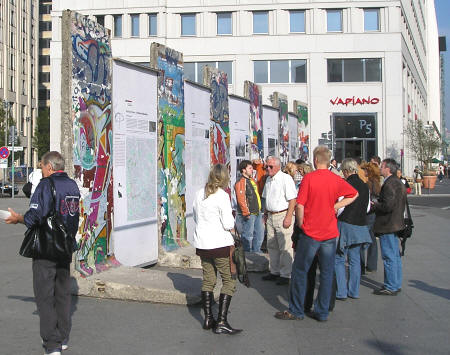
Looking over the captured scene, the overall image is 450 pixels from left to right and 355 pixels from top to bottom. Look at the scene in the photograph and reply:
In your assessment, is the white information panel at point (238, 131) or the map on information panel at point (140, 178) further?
the white information panel at point (238, 131)

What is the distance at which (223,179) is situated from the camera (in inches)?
250

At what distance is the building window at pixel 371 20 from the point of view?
4531 centimetres

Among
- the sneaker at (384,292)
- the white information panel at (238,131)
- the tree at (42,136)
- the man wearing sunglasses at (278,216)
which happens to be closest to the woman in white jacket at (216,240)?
the man wearing sunglasses at (278,216)

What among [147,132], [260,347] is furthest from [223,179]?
[147,132]

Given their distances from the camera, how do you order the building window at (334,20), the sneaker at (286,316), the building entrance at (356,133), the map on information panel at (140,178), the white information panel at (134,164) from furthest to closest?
the building window at (334,20)
the building entrance at (356,133)
the map on information panel at (140,178)
the white information panel at (134,164)
the sneaker at (286,316)

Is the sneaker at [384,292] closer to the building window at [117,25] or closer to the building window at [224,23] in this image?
the building window at [224,23]

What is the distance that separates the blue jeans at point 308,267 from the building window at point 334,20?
135ft

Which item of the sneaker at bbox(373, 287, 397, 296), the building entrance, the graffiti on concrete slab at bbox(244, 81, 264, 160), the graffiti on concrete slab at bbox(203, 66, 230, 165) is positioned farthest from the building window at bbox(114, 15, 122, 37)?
the sneaker at bbox(373, 287, 397, 296)

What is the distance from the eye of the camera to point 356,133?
45469 mm

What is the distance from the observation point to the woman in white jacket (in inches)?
248

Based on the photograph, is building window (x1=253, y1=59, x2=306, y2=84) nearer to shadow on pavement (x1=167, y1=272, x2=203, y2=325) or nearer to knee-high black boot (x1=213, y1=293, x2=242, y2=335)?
shadow on pavement (x1=167, y1=272, x2=203, y2=325)

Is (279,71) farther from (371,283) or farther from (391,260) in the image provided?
(391,260)

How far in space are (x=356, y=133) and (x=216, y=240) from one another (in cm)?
4062

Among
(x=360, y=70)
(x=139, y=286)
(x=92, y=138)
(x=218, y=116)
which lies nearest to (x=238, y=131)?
(x=218, y=116)
